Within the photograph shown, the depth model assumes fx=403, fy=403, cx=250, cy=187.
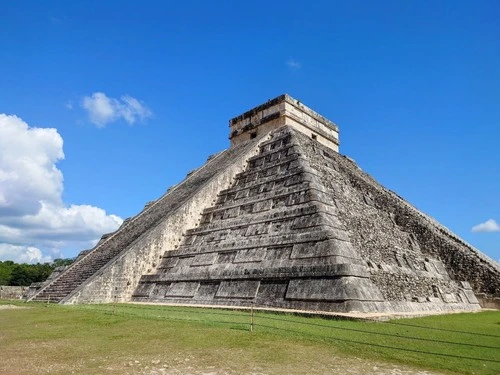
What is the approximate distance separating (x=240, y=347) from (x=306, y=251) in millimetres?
5061

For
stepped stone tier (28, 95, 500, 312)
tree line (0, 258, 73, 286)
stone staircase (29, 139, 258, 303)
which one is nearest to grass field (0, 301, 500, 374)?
stepped stone tier (28, 95, 500, 312)

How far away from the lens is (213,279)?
12438 mm

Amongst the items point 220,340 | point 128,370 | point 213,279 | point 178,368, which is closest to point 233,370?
point 178,368

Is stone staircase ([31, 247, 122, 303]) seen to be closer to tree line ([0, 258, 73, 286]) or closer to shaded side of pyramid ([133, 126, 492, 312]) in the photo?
shaded side of pyramid ([133, 126, 492, 312])

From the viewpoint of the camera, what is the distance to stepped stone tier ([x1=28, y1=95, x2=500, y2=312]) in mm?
10453

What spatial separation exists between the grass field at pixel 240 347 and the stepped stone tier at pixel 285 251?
1674 mm

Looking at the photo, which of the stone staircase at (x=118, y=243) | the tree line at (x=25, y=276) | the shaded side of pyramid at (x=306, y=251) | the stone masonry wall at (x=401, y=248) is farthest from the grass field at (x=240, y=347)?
the tree line at (x=25, y=276)

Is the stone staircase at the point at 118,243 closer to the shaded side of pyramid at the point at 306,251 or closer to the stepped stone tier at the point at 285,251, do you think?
the stepped stone tier at the point at 285,251

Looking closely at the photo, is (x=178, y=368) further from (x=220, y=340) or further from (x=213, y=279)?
(x=213, y=279)

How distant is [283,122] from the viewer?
67.2 feet

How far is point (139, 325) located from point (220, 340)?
2.47 meters

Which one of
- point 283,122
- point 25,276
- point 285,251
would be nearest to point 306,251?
point 285,251

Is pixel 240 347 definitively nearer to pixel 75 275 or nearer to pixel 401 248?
pixel 401 248

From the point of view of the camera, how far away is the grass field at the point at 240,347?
16.5 ft
